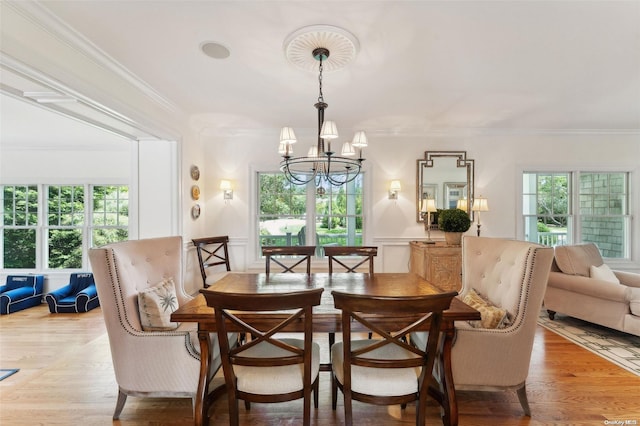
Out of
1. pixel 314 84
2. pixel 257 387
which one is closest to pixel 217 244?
pixel 314 84

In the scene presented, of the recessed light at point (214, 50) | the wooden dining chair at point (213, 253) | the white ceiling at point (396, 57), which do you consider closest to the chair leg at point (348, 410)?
the white ceiling at point (396, 57)

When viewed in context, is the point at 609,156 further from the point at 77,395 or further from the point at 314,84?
the point at 77,395

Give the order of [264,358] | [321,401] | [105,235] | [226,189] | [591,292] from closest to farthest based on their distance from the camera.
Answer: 1. [264,358]
2. [321,401]
3. [591,292]
4. [226,189]
5. [105,235]

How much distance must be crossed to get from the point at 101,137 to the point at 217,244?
7.86ft

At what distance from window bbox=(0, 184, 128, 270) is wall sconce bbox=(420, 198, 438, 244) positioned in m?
4.92

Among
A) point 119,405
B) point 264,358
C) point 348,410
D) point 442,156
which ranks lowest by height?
point 119,405

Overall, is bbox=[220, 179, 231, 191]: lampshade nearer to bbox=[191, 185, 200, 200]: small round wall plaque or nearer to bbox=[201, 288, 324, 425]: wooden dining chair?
bbox=[191, 185, 200, 200]: small round wall plaque

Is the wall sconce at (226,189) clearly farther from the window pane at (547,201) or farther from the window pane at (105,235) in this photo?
the window pane at (547,201)

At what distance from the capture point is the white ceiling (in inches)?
72.0

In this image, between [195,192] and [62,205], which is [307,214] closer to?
[195,192]

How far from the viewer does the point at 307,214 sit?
4.50 metres

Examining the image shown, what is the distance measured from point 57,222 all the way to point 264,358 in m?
5.37

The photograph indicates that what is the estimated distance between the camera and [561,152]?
14.5ft

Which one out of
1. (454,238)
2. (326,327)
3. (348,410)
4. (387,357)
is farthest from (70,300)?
(454,238)
